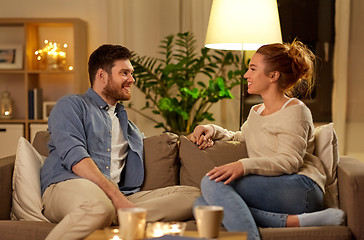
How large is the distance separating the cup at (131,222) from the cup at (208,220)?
0.52ft

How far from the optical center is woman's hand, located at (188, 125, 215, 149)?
2.62 metres

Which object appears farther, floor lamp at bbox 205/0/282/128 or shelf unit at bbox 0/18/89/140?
shelf unit at bbox 0/18/89/140

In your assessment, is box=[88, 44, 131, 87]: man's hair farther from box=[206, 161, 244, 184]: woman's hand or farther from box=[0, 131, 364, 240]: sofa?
box=[206, 161, 244, 184]: woman's hand

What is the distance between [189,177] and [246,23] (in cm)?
101

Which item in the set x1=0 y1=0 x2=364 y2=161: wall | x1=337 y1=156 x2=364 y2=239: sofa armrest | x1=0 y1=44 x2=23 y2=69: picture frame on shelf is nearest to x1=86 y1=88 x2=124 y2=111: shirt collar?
x1=337 y1=156 x2=364 y2=239: sofa armrest

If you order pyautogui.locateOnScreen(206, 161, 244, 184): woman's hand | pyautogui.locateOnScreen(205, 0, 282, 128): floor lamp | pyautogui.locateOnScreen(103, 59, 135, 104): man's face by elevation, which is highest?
pyautogui.locateOnScreen(205, 0, 282, 128): floor lamp

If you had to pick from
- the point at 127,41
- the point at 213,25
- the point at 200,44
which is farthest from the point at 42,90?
the point at 213,25

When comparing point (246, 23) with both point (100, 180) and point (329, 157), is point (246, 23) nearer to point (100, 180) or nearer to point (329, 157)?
point (329, 157)

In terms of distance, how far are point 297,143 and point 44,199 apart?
3.53 feet

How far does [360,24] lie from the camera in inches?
179

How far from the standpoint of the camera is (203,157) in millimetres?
2600

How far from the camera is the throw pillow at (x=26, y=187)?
7.52ft

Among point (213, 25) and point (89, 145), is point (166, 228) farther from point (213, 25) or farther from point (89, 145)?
point (213, 25)

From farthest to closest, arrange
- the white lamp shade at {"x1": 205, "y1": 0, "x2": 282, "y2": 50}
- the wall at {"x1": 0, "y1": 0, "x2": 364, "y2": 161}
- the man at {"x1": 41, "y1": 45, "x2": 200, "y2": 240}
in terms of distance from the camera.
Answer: the wall at {"x1": 0, "y1": 0, "x2": 364, "y2": 161} < the white lamp shade at {"x1": 205, "y1": 0, "x2": 282, "y2": 50} < the man at {"x1": 41, "y1": 45, "x2": 200, "y2": 240}
